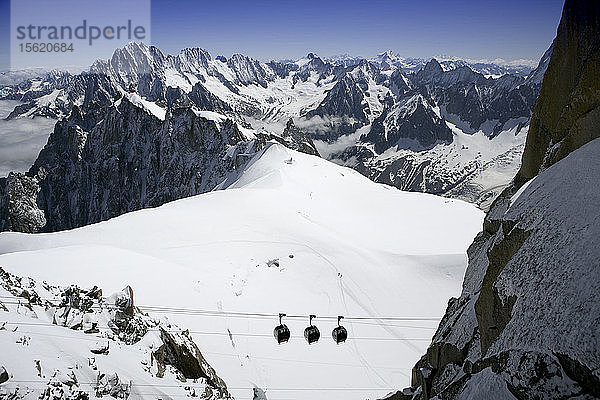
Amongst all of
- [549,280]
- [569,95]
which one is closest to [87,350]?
[549,280]

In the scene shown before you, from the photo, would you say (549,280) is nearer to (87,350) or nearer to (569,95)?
(569,95)

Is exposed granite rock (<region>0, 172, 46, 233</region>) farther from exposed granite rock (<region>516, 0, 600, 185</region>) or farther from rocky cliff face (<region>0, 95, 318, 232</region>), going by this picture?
exposed granite rock (<region>516, 0, 600, 185</region>)

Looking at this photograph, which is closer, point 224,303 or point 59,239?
point 224,303

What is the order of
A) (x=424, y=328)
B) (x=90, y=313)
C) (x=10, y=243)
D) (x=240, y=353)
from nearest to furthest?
(x=90, y=313)
(x=240, y=353)
(x=424, y=328)
(x=10, y=243)

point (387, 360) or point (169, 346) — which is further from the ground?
point (169, 346)

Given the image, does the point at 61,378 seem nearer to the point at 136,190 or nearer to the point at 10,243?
the point at 10,243

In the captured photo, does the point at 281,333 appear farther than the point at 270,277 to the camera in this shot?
No

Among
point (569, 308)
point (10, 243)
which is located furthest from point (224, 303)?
point (569, 308)
